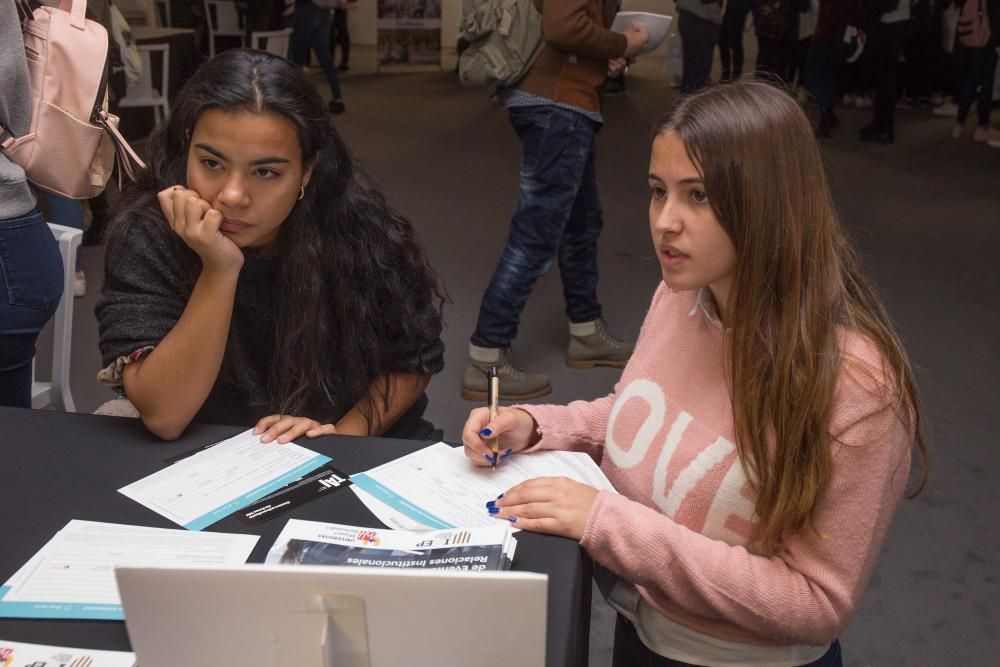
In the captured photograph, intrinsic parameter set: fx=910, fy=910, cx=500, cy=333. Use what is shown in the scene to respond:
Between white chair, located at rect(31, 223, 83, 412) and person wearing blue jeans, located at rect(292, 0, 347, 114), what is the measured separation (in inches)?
226

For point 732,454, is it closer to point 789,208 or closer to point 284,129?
point 789,208

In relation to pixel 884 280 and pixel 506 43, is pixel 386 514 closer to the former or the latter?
pixel 506 43

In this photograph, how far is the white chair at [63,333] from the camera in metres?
2.15

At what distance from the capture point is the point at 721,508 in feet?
3.81

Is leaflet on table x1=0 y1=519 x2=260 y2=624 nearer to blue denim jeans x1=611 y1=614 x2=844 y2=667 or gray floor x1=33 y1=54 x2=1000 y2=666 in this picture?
blue denim jeans x1=611 y1=614 x2=844 y2=667

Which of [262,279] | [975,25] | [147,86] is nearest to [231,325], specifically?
[262,279]

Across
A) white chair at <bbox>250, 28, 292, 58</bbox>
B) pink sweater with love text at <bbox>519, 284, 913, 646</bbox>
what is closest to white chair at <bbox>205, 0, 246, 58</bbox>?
white chair at <bbox>250, 28, 292, 58</bbox>

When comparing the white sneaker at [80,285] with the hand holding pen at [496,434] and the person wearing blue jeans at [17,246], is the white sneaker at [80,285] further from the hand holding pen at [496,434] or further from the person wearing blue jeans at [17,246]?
the hand holding pen at [496,434]

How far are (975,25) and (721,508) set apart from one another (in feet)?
22.1

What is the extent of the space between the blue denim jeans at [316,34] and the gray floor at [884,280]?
40 cm

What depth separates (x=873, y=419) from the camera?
104 centimetres

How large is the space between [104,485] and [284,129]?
623mm

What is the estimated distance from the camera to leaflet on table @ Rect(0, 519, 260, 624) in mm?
999

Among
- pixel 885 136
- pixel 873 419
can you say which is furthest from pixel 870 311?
pixel 885 136
